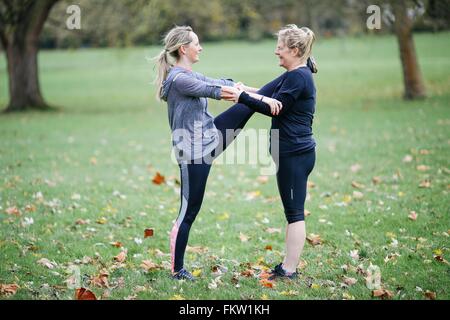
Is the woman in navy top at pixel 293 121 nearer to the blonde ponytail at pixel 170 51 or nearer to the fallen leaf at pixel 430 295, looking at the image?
the blonde ponytail at pixel 170 51

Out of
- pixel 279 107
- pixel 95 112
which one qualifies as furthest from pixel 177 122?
pixel 95 112

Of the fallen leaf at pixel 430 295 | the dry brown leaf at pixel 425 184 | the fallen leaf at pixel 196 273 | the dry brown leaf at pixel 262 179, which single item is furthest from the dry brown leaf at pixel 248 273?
the dry brown leaf at pixel 262 179

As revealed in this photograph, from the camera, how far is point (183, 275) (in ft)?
16.9

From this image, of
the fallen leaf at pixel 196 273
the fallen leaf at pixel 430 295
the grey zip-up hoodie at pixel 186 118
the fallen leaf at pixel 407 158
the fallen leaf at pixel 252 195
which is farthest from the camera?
the fallen leaf at pixel 407 158

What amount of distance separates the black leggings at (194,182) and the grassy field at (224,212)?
1.20 feet

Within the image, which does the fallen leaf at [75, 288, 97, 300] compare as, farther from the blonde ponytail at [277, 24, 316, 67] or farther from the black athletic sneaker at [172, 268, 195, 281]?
the blonde ponytail at [277, 24, 316, 67]

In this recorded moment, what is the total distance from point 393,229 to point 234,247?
6.25 feet

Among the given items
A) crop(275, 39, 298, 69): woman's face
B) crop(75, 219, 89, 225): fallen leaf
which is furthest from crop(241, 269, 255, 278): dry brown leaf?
crop(75, 219, 89, 225): fallen leaf

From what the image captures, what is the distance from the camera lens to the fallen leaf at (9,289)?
4.80m

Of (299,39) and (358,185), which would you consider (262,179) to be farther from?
(299,39)

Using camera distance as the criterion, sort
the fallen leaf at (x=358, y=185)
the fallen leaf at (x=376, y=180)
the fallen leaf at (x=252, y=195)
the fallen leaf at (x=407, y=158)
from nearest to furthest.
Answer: the fallen leaf at (x=252, y=195)
the fallen leaf at (x=358, y=185)
the fallen leaf at (x=376, y=180)
the fallen leaf at (x=407, y=158)

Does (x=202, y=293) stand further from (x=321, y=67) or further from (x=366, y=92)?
(x=321, y=67)

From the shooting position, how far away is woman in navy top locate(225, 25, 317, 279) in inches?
190

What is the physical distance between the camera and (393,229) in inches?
260
